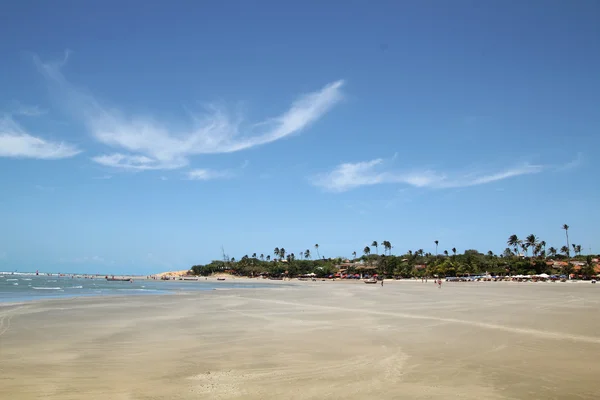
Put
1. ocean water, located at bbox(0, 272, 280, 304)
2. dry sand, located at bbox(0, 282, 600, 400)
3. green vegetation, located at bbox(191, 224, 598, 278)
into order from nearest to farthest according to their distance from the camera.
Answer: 1. dry sand, located at bbox(0, 282, 600, 400)
2. ocean water, located at bbox(0, 272, 280, 304)
3. green vegetation, located at bbox(191, 224, 598, 278)

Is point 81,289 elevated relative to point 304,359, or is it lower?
elevated

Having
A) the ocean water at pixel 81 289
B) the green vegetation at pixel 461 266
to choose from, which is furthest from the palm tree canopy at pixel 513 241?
the ocean water at pixel 81 289

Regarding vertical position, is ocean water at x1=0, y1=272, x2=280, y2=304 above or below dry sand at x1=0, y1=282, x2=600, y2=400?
above

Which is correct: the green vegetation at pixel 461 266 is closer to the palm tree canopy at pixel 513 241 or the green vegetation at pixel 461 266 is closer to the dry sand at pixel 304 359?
the palm tree canopy at pixel 513 241

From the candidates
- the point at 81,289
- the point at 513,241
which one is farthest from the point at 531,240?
the point at 81,289

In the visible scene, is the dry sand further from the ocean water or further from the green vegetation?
the green vegetation

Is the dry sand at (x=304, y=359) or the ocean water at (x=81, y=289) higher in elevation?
the ocean water at (x=81, y=289)

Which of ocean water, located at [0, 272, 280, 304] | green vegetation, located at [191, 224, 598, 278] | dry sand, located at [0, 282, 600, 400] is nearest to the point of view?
dry sand, located at [0, 282, 600, 400]

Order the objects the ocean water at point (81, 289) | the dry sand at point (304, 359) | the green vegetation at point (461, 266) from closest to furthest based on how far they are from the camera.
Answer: the dry sand at point (304, 359) < the ocean water at point (81, 289) < the green vegetation at point (461, 266)

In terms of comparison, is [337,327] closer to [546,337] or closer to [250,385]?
[546,337]

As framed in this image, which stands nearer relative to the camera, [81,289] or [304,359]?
[304,359]

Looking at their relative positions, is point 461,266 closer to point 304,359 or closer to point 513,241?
point 513,241

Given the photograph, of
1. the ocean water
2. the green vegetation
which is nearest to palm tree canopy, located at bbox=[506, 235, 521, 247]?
the green vegetation

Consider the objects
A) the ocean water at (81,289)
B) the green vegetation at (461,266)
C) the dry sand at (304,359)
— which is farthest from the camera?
the green vegetation at (461,266)
